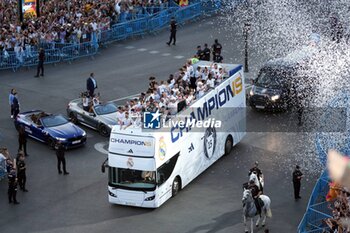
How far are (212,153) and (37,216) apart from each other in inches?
306

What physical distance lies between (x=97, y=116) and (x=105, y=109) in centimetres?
65

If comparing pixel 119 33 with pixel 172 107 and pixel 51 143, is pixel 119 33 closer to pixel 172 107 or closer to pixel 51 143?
pixel 51 143

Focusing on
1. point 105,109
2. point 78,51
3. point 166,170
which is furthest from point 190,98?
point 78,51

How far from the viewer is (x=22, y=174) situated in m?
31.2

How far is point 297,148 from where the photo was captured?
3547cm

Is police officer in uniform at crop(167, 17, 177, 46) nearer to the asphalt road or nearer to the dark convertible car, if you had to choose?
the asphalt road

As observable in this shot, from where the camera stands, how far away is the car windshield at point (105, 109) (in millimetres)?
37531

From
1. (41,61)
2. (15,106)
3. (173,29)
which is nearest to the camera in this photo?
(15,106)

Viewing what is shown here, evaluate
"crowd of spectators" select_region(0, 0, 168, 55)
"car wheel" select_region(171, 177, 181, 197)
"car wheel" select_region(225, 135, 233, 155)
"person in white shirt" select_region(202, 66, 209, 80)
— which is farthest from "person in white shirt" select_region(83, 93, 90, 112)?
"crowd of spectators" select_region(0, 0, 168, 55)

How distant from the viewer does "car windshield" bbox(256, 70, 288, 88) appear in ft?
131

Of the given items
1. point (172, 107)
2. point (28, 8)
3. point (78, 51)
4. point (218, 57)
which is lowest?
point (78, 51)

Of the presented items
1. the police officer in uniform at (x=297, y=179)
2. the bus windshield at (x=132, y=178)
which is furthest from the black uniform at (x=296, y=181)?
the bus windshield at (x=132, y=178)

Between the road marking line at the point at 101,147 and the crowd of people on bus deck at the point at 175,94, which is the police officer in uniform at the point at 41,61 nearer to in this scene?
the road marking line at the point at 101,147

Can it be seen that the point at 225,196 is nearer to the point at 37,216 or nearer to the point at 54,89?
the point at 37,216
